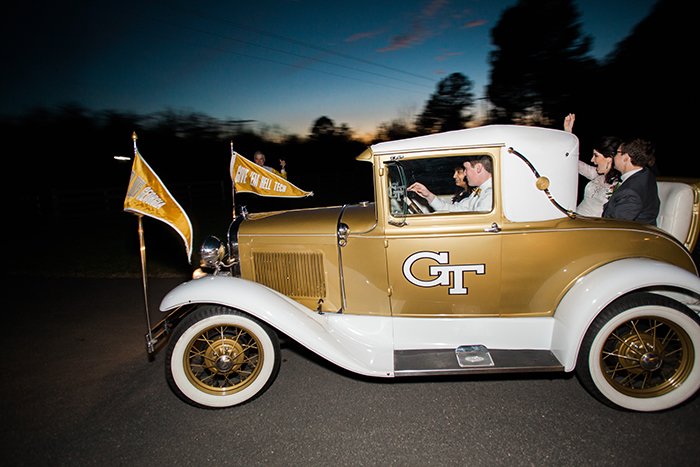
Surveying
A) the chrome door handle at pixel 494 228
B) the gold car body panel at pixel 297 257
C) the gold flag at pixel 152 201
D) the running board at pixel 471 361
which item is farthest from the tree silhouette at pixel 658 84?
the gold flag at pixel 152 201

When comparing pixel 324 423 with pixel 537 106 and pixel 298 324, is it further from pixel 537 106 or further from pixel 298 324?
pixel 537 106

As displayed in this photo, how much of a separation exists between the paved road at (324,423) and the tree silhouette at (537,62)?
1810 cm

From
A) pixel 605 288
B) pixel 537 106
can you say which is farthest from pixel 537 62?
pixel 605 288

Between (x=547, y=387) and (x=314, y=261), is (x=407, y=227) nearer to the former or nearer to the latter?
(x=314, y=261)

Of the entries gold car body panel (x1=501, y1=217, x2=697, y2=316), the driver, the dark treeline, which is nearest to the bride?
gold car body panel (x1=501, y1=217, x2=697, y2=316)

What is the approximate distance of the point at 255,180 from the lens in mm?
4043

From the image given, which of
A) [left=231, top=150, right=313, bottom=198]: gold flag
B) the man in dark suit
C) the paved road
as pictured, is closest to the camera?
the paved road

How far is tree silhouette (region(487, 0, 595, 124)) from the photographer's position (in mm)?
17062

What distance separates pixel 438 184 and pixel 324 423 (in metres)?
2.05

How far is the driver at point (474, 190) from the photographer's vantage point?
280 centimetres

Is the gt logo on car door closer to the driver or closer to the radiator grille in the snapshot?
the driver

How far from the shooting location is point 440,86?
2509 cm

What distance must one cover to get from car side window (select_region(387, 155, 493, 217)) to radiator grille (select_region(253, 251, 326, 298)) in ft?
2.73

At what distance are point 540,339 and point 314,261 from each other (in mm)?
1901
